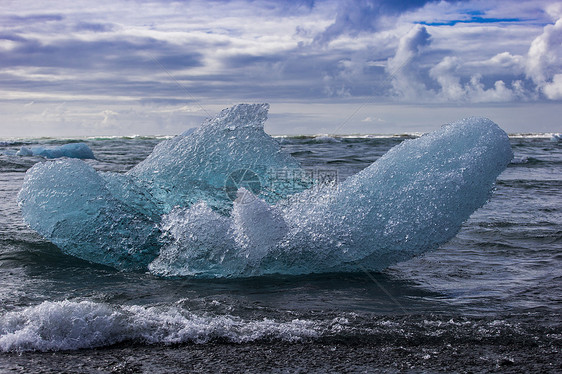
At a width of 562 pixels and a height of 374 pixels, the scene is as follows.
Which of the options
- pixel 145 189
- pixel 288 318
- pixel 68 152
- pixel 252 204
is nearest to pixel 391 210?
pixel 252 204

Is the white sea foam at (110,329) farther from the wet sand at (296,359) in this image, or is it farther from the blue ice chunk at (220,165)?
the blue ice chunk at (220,165)

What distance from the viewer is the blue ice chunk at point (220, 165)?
539 cm

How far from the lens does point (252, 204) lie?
4.43m

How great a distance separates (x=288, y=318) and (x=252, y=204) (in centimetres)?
127

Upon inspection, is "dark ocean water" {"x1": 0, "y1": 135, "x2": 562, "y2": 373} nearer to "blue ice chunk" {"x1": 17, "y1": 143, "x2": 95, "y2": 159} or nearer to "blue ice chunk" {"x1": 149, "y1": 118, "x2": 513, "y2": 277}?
"blue ice chunk" {"x1": 149, "y1": 118, "x2": 513, "y2": 277}

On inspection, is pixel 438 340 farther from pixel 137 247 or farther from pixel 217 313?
pixel 137 247

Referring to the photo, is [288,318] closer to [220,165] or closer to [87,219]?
[220,165]

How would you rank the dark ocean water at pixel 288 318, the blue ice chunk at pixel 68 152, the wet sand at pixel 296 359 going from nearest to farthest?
the wet sand at pixel 296 359, the dark ocean water at pixel 288 318, the blue ice chunk at pixel 68 152

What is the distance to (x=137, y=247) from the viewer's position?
16.2 ft

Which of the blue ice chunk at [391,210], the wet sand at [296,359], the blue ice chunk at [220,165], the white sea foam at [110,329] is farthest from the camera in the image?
the blue ice chunk at [220,165]

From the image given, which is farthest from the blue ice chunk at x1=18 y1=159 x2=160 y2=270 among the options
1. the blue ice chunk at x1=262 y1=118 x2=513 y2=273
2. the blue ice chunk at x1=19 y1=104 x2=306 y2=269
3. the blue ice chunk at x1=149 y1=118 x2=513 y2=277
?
the blue ice chunk at x1=262 y1=118 x2=513 y2=273

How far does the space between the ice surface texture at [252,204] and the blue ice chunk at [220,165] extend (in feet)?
0.03

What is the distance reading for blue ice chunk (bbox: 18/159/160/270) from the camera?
4953 mm

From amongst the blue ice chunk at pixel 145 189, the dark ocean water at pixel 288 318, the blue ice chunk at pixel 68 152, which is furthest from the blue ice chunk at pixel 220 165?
the blue ice chunk at pixel 68 152
